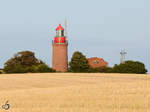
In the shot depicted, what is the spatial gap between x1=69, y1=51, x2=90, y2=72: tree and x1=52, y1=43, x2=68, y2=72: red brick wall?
6.90 feet

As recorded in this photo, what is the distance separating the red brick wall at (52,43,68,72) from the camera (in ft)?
313

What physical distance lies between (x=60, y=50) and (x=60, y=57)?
2.43 m

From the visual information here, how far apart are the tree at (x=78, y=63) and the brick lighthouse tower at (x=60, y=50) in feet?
6.90

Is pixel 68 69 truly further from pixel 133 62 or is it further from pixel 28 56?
pixel 133 62

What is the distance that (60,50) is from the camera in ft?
318

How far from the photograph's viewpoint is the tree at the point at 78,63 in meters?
95.8

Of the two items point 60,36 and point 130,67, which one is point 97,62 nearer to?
point 60,36

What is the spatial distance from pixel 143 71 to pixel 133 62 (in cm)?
516
